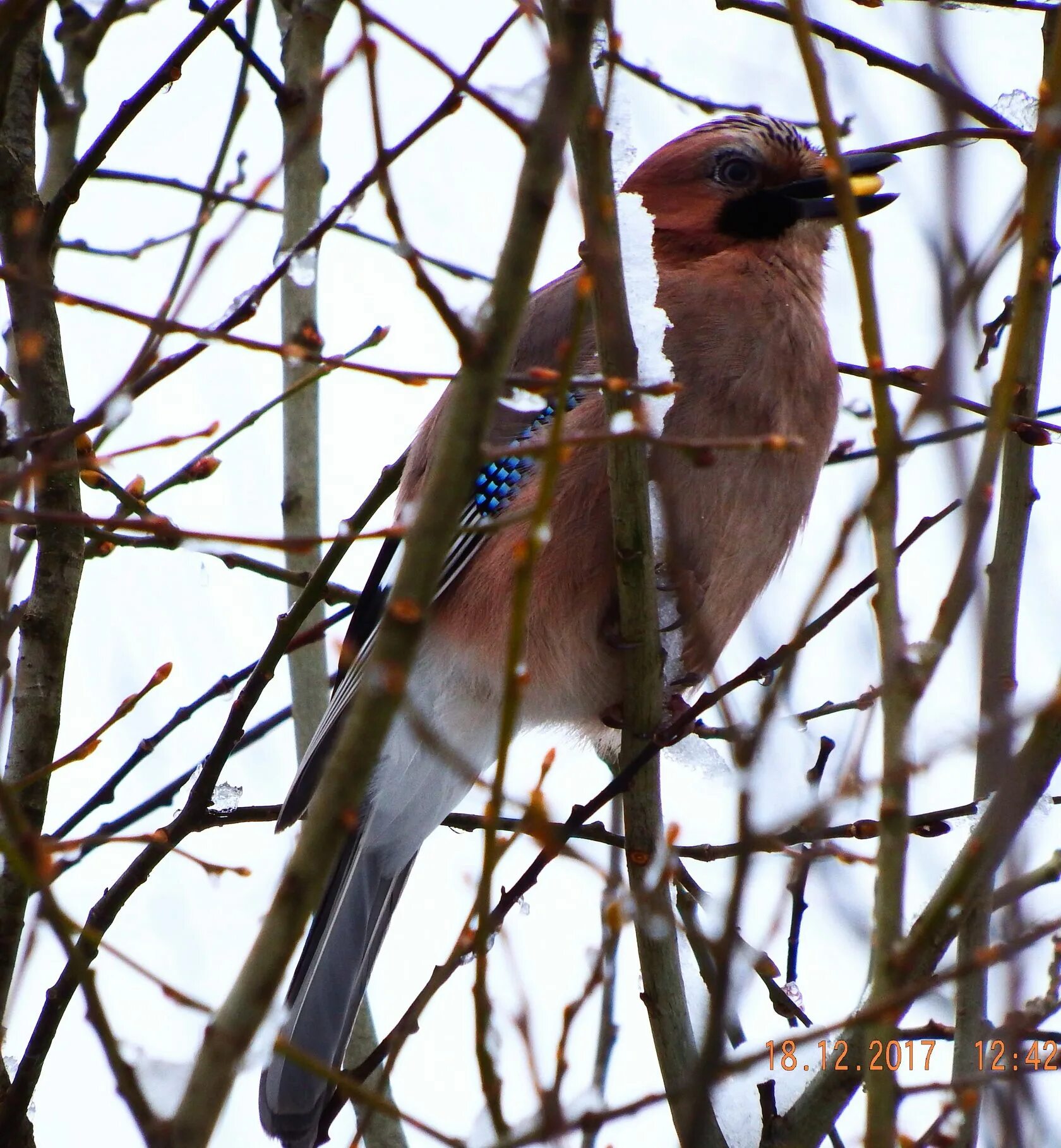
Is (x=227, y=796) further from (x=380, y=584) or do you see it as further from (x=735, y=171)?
(x=735, y=171)

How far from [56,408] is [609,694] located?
1.47 m

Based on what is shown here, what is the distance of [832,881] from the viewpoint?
2695 millimetres

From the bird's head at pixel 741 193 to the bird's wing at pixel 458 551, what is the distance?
14.0 inches

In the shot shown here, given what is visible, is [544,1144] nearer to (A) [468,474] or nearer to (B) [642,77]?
(A) [468,474]

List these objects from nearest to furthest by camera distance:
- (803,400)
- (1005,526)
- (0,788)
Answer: (0,788) < (1005,526) < (803,400)

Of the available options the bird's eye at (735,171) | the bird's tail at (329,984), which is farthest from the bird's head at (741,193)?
the bird's tail at (329,984)

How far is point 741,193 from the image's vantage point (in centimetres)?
388

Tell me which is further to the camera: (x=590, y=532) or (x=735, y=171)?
(x=735, y=171)

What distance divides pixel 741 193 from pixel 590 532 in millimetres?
1198

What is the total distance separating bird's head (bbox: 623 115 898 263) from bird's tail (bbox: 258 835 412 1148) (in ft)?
5.98

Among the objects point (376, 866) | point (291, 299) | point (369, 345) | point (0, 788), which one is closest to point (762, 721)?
point (0, 788)
